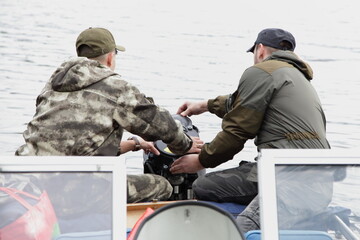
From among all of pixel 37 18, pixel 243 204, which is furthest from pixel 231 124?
pixel 37 18

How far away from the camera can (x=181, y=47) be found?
1380cm

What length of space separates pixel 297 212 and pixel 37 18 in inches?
514

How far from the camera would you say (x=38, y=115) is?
411 centimetres

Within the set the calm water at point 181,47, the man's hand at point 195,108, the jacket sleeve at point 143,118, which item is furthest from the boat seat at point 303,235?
the calm water at point 181,47

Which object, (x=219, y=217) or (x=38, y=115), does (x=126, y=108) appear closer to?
(x=38, y=115)

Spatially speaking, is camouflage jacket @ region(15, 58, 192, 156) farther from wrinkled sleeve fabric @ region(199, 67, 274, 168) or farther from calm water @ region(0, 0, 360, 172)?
calm water @ region(0, 0, 360, 172)

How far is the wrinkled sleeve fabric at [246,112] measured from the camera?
420 centimetres

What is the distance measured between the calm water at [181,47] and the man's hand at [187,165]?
9.50 ft

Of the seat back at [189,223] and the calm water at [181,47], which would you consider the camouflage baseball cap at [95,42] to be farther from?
the calm water at [181,47]

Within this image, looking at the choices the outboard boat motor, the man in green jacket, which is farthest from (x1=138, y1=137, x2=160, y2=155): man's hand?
the man in green jacket

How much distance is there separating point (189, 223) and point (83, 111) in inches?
46.4

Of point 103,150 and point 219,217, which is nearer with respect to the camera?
point 219,217

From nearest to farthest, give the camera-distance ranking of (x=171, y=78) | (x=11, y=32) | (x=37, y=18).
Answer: (x=171, y=78), (x=11, y=32), (x=37, y=18)

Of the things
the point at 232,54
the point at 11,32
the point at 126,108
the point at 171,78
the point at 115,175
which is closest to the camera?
the point at 115,175
